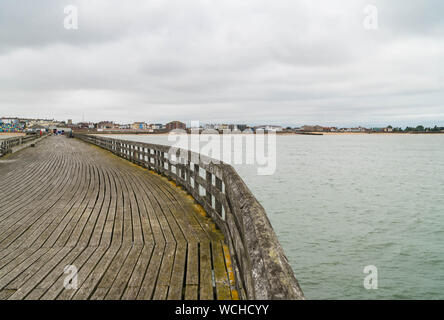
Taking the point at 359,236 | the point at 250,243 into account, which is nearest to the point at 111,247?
the point at 250,243

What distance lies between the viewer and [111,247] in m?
4.51

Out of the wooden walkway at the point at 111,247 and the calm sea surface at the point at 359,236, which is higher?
the wooden walkway at the point at 111,247

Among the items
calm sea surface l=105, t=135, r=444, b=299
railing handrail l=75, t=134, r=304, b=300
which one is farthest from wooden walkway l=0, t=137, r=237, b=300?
calm sea surface l=105, t=135, r=444, b=299

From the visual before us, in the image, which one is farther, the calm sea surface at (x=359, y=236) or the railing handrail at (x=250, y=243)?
the calm sea surface at (x=359, y=236)

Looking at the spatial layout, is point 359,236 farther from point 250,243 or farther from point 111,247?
point 250,243

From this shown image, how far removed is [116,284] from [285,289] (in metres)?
2.18

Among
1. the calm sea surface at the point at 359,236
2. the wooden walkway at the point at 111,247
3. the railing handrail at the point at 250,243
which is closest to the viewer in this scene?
the railing handrail at the point at 250,243

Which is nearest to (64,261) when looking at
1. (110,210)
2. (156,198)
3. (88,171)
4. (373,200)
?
(110,210)

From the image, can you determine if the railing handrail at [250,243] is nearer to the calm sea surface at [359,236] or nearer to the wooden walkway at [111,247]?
the wooden walkway at [111,247]

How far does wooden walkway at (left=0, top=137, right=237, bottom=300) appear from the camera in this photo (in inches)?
132

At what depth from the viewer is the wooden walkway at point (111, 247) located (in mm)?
3359

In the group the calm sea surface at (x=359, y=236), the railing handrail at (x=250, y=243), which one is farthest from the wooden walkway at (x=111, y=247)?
the calm sea surface at (x=359, y=236)

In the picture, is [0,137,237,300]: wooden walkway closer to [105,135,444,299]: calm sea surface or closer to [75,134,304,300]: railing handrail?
[75,134,304,300]: railing handrail

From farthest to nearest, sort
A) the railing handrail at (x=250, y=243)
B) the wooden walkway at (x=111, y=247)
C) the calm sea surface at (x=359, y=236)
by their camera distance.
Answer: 1. the calm sea surface at (x=359, y=236)
2. the wooden walkway at (x=111, y=247)
3. the railing handrail at (x=250, y=243)
